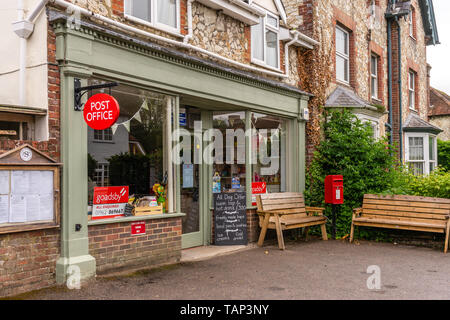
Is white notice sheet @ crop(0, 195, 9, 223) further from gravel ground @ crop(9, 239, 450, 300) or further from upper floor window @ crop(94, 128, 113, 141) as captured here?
upper floor window @ crop(94, 128, 113, 141)

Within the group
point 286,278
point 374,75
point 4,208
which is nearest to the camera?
point 4,208

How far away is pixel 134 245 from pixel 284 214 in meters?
3.80

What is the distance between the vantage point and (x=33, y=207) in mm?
5309

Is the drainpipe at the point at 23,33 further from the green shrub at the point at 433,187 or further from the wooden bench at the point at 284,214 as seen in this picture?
the green shrub at the point at 433,187

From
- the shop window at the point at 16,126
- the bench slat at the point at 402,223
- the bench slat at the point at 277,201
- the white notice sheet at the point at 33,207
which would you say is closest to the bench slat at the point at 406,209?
the bench slat at the point at 402,223

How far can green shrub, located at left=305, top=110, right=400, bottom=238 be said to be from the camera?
33.0 ft

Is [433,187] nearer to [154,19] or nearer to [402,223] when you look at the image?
[402,223]

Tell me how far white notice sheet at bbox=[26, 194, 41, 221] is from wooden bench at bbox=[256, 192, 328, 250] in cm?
449

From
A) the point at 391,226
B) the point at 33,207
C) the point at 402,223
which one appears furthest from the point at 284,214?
the point at 33,207

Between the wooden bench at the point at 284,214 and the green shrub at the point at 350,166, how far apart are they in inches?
23.0

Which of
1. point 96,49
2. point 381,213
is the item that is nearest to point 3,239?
point 96,49

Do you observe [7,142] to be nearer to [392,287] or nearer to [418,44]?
[392,287]

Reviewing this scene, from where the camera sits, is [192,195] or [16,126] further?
[192,195]

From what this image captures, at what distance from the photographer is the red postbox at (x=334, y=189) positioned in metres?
9.65
